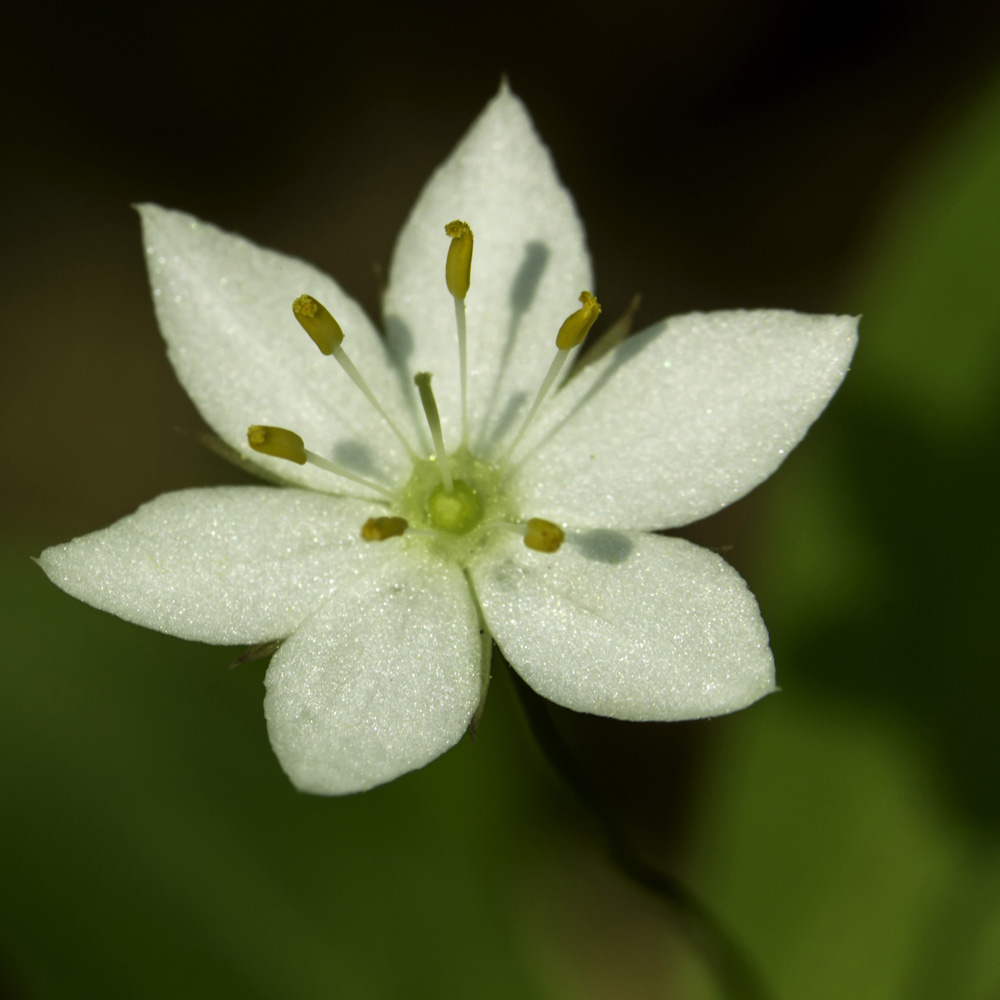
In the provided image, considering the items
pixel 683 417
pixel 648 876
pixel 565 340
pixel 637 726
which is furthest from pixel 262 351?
pixel 637 726

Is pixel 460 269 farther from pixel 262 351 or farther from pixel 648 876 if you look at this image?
pixel 648 876

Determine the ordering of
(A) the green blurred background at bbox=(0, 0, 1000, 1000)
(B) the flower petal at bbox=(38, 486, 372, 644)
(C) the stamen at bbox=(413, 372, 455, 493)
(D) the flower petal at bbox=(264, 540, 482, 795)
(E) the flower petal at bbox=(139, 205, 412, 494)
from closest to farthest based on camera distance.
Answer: (D) the flower petal at bbox=(264, 540, 482, 795) < (B) the flower petal at bbox=(38, 486, 372, 644) < (C) the stamen at bbox=(413, 372, 455, 493) < (E) the flower petal at bbox=(139, 205, 412, 494) < (A) the green blurred background at bbox=(0, 0, 1000, 1000)

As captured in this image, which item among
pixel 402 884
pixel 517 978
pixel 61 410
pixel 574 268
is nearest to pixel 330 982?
pixel 402 884

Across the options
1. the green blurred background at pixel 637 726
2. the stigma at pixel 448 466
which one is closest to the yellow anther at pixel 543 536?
the stigma at pixel 448 466

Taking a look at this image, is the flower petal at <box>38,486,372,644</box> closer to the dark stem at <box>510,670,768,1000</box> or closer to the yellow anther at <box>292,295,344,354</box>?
the yellow anther at <box>292,295,344,354</box>

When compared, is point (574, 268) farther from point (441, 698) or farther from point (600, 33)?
point (600, 33)

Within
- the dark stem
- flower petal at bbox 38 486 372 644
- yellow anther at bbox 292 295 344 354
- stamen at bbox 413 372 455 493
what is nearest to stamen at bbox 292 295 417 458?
yellow anther at bbox 292 295 344 354

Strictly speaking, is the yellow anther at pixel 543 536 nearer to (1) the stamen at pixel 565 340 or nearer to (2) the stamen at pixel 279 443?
(1) the stamen at pixel 565 340
